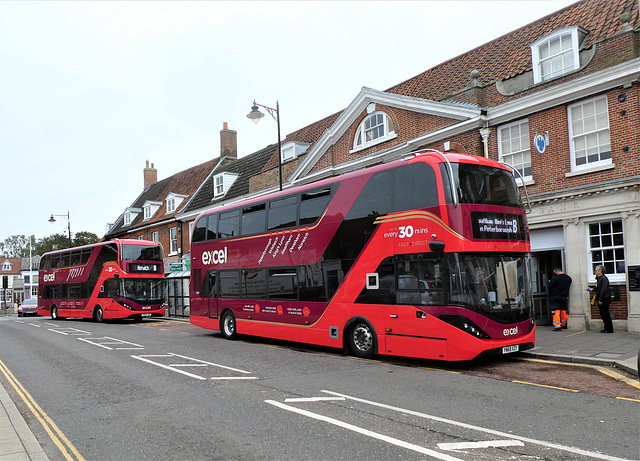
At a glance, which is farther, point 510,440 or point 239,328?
point 239,328

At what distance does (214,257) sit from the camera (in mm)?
15852

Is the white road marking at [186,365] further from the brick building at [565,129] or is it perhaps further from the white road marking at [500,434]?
the brick building at [565,129]

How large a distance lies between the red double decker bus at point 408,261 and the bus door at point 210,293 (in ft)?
10.7

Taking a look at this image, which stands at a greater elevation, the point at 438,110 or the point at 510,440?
the point at 438,110

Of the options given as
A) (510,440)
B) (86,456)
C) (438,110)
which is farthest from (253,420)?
(438,110)

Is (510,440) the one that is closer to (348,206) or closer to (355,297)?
(355,297)

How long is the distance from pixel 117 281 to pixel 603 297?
20.4 metres

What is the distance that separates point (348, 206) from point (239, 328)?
5955 millimetres

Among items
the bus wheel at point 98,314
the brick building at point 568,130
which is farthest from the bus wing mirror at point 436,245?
the bus wheel at point 98,314

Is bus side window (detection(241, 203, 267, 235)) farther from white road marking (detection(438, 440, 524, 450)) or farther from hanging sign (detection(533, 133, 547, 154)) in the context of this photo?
white road marking (detection(438, 440, 524, 450))

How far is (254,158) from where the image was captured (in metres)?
32.9

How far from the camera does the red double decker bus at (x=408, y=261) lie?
9.02 metres

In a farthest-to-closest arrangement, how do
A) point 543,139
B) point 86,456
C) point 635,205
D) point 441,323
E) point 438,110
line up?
point 438,110 < point 543,139 < point 635,205 < point 441,323 < point 86,456

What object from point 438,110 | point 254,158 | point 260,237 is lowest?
point 260,237
